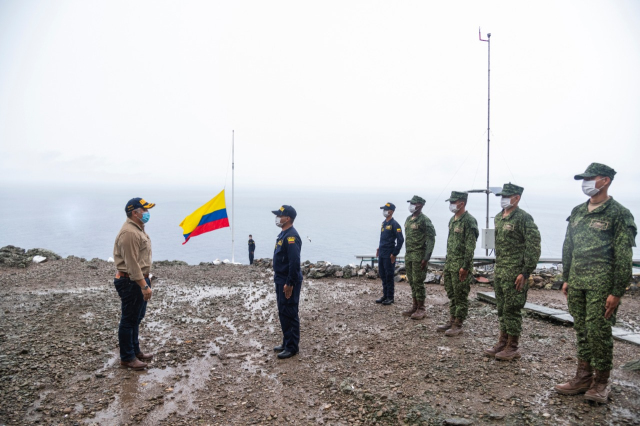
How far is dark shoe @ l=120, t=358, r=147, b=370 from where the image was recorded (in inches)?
174

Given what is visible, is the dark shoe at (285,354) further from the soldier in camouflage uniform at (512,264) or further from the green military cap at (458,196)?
the green military cap at (458,196)

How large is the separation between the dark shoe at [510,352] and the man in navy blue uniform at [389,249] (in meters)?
3.06

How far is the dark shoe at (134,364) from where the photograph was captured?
4.43m

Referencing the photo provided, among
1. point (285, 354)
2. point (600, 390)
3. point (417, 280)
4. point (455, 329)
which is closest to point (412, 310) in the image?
point (417, 280)

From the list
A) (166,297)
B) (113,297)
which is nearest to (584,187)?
(166,297)

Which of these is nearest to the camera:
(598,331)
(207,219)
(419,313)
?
(598,331)

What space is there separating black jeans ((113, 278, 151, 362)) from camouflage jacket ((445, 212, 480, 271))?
4218 mm

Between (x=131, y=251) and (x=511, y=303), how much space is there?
4.45m

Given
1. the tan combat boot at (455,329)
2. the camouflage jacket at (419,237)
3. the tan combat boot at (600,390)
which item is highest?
the camouflage jacket at (419,237)

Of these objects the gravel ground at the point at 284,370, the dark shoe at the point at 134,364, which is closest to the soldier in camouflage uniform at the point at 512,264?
the gravel ground at the point at 284,370

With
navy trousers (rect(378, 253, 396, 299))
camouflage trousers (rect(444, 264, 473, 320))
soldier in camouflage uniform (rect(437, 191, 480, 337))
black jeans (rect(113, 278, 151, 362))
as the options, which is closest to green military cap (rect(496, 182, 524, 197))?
soldier in camouflage uniform (rect(437, 191, 480, 337))

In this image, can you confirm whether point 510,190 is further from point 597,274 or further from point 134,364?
point 134,364

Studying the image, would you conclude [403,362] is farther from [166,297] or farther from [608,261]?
[166,297]

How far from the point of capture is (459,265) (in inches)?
215
